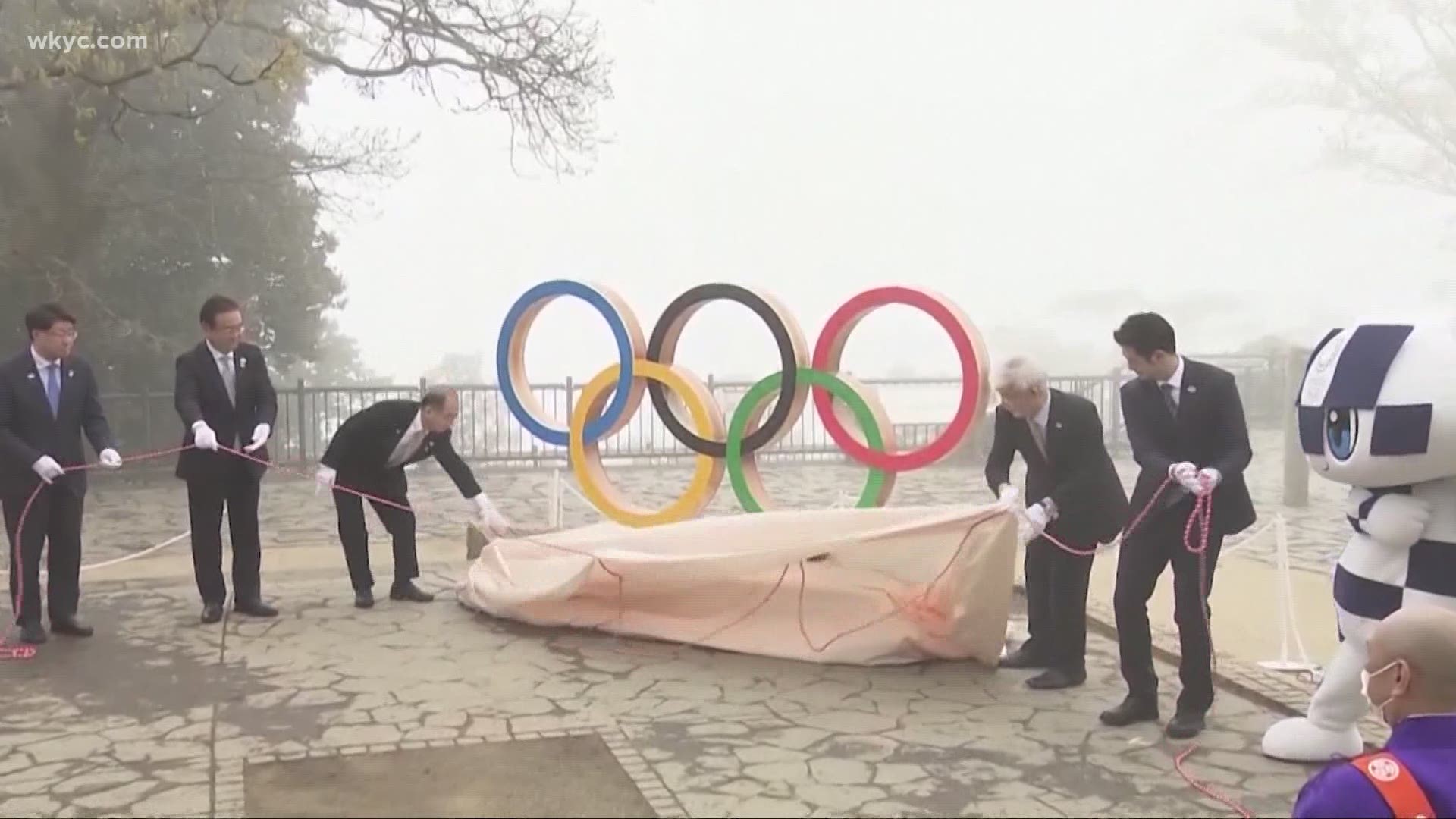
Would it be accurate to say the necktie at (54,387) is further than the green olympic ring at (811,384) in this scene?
No

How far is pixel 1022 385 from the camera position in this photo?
15.8 ft

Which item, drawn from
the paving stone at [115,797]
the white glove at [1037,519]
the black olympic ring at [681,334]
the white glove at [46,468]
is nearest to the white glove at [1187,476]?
the white glove at [1037,519]

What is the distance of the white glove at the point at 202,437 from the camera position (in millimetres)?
5887

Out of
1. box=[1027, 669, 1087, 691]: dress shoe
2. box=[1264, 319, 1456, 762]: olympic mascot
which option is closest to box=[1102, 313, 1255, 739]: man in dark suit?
box=[1264, 319, 1456, 762]: olympic mascot

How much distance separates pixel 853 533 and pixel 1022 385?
1018 mm

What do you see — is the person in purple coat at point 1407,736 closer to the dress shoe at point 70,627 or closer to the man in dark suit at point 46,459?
the man in dark suit at point 46,459

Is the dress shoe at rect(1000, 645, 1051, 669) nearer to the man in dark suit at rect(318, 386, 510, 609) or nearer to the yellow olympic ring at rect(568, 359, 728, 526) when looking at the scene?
the yellow olympic ring at rect(568, 359, 728, 526)

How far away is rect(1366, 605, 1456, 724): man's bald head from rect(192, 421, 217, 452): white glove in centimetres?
511

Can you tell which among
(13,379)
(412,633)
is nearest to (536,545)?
(412,633)

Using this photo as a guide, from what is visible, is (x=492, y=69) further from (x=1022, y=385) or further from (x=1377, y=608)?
(x=1377, y=608)

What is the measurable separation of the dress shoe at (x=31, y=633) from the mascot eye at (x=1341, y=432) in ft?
17.7

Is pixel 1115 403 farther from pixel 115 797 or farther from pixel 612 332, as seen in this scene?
pixel 115 797

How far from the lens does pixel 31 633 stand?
5754 millimetres

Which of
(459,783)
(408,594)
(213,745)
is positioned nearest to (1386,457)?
(459,783)
